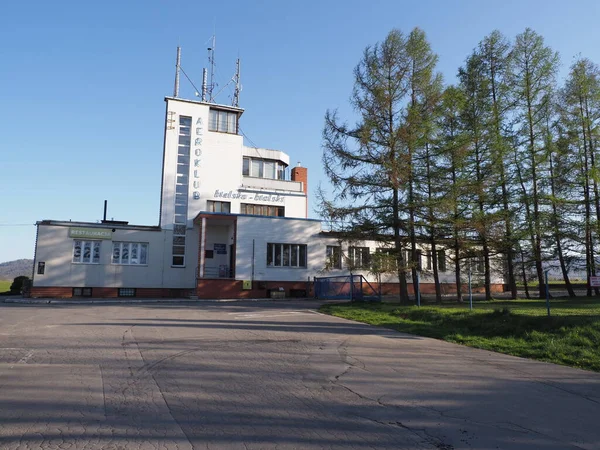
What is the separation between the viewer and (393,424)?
5.22 m

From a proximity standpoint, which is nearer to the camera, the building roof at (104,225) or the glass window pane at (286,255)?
the building roof at (104,225)

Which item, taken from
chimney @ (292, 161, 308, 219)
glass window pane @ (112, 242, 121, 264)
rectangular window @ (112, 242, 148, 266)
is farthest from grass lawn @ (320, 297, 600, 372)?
chimney @ (292, 161, 308, 219)

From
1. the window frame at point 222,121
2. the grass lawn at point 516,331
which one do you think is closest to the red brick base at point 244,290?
the window frame at point 222,121

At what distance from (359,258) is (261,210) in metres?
16.5

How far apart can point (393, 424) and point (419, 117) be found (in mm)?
17399

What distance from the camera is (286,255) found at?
105 ft

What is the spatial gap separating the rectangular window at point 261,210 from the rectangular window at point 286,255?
478 centimetres

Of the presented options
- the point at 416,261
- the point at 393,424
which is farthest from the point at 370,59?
the point at 393,424

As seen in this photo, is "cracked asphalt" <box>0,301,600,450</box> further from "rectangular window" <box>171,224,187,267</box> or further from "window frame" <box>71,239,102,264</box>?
"rectangular window" <box>171,224,187,267</box>

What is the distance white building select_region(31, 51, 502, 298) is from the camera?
96.6 ft

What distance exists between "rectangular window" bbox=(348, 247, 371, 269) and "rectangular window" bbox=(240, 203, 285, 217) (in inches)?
539

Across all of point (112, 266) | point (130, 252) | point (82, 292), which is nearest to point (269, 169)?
point (130, 252)

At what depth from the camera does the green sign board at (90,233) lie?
29.4 metres

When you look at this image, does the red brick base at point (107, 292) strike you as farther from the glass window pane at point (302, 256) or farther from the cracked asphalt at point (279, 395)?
the cracked asphalt at point (279, 395)
